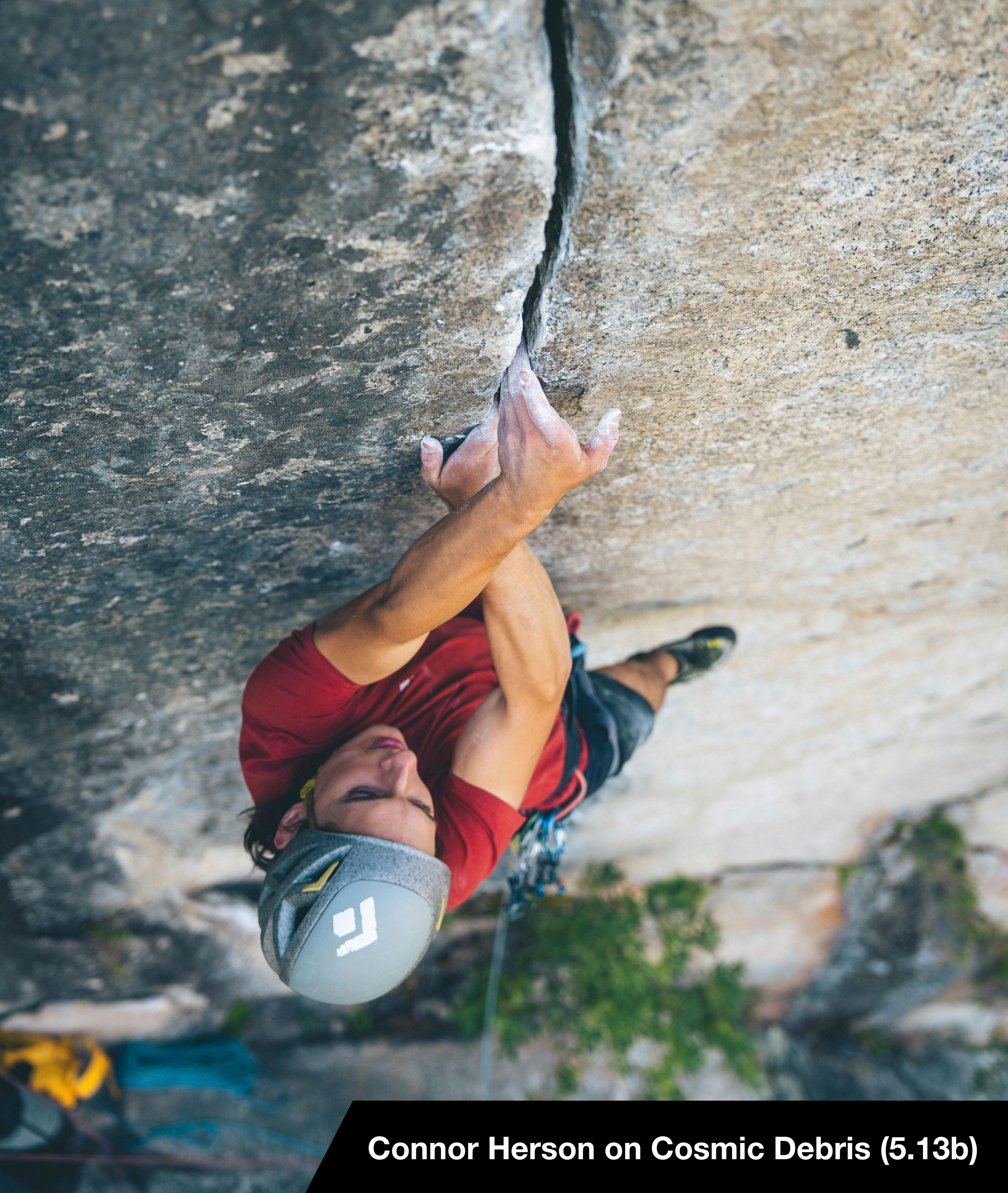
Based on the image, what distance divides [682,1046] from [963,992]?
7.18ft

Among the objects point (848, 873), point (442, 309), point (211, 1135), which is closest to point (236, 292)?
point (442, 309)

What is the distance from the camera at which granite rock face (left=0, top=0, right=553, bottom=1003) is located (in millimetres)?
856

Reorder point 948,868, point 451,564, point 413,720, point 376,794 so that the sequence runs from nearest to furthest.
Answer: point 451,564 < point 376,794 < point 413,720 < point 948,868

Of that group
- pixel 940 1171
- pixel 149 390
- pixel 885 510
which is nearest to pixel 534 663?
pixel 149 390

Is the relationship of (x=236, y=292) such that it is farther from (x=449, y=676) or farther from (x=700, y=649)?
(x=700, y=649)

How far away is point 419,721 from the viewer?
192 centimetres

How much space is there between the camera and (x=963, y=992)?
5.11 meters

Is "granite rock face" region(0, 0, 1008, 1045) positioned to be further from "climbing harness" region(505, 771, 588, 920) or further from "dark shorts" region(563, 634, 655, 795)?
"climbing harness" region(505, 771, 588, 920)

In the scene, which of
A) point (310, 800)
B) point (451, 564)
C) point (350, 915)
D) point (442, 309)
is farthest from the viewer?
point (310, 800)

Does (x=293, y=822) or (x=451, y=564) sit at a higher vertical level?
(x=451, y=564)

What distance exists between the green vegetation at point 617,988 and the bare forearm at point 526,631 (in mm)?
3211

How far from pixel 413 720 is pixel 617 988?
3177mm
